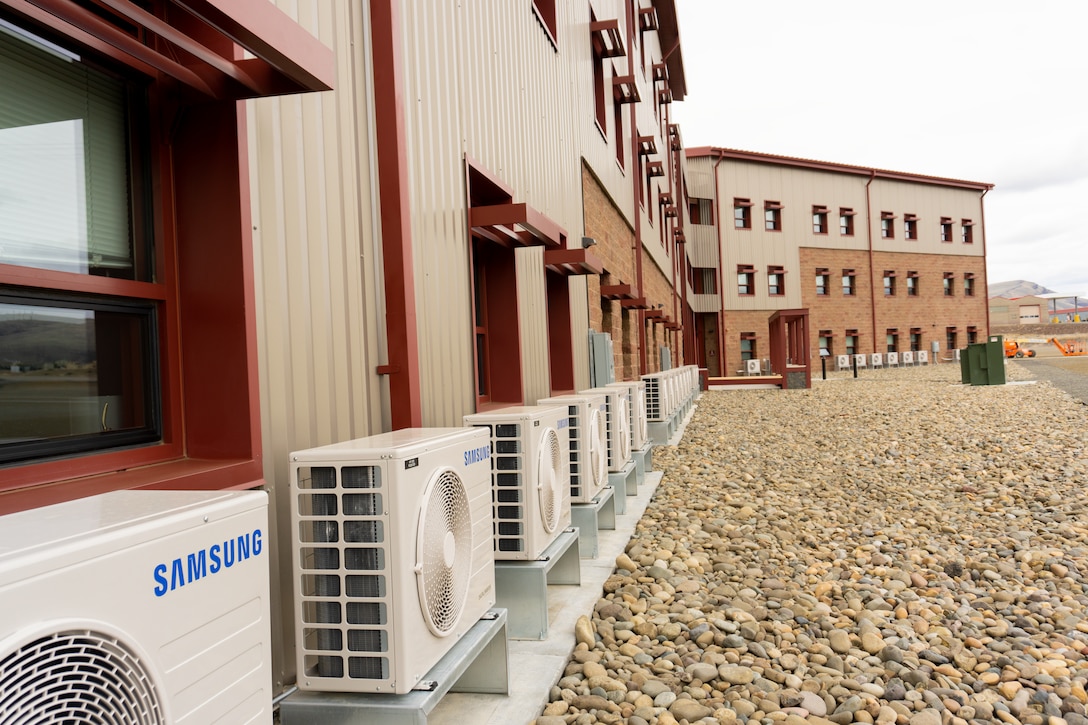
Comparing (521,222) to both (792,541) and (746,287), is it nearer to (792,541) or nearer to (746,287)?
(792,541)

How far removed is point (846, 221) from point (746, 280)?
6.66 metres

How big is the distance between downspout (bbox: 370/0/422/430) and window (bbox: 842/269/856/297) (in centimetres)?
3597

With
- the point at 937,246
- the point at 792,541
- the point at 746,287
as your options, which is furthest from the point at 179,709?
the point at 937,246

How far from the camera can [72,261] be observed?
2.04 meters

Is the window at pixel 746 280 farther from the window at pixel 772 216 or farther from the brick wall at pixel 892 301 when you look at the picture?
the brick wall at pixel 892 301

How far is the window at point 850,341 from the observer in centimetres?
3606

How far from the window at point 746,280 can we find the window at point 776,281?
2.86 ft

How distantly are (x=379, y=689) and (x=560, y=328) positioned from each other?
6329mm

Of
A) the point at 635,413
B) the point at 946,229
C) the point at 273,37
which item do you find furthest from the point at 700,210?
the point at 273,37

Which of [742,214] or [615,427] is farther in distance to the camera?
[742,214]

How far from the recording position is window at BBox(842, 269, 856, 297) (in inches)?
1425

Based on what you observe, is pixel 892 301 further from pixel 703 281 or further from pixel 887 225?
pixel 703 281

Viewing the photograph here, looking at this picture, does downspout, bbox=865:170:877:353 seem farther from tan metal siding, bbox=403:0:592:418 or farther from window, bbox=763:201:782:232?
tan metal siding, bbox=403:0:592:418

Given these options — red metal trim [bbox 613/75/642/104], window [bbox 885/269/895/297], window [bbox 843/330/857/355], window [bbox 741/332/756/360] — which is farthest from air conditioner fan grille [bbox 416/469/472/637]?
window [bbox 885/269/895/297]
